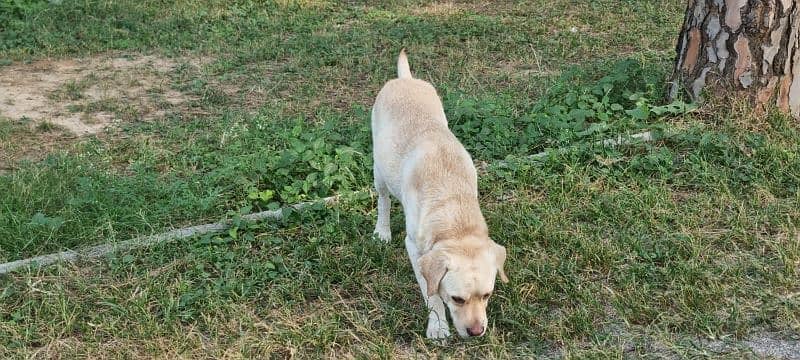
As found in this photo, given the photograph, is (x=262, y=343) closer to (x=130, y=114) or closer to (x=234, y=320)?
(x=234, y=320)

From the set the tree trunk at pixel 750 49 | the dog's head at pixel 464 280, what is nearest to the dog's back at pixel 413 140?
the dog's head at pixel 464 280

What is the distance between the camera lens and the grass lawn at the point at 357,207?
12.3 feet

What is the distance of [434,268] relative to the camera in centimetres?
342

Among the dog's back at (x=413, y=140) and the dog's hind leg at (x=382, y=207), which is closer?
the dog's back at (x=413, y=140)

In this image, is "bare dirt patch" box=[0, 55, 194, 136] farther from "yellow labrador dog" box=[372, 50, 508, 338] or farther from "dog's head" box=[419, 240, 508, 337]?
"dog's head" box=[419, 240, 508, 337]

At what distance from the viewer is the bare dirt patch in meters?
6.95

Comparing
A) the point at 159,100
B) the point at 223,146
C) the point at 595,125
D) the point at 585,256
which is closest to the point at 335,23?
the point at 159,100

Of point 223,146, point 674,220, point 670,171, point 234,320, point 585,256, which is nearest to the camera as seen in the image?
point 234,320

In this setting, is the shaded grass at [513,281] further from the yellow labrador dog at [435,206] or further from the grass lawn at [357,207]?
the yellow labrador dog at [435,206]

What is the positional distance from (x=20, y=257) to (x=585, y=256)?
3295mm

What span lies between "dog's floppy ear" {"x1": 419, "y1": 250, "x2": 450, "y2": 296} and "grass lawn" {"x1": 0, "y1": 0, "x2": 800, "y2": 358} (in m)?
0.41

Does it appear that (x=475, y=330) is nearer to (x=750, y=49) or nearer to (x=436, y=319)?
(x=436, y=319)

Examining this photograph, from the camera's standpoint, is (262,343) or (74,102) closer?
(262,343)

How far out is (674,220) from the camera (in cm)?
464
